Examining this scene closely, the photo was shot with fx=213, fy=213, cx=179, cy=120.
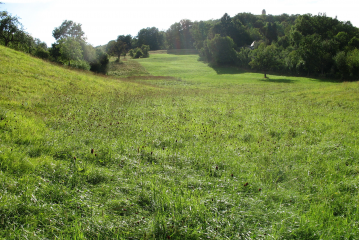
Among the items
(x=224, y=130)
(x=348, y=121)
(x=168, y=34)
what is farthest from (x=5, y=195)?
(x=168, y=34)

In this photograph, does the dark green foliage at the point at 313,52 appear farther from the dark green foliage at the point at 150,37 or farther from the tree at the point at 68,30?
the dark green foliage at the point at 150,37

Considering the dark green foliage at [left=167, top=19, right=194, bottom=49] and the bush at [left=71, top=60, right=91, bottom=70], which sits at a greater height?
the dark green foliage at [left=167, top=19, right=194, bottom=49]

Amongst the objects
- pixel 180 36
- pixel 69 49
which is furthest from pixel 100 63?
pixel 180 36

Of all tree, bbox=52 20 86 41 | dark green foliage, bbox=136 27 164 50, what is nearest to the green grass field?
tree, bbox=52 20 86 41

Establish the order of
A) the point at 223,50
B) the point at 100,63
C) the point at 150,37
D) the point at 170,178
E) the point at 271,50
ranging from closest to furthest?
the point at 170,178 → the point at 100,63 → the point at 271,50 → the point at 223,50 → the point at 150,37

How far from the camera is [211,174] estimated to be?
241 inches

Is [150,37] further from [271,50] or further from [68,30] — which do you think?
[271,50]

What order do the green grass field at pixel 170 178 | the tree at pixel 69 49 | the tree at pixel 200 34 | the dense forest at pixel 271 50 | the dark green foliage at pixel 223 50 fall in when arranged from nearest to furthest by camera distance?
1. the green grass field at pixel 170 178
2. the tree at pixel 69 49
3. the dense forest at pixel 271 50
4. the dark green foliage at pixel 223 50
5. the tree at pixel 200 34

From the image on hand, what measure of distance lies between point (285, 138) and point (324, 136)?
166 centimetres

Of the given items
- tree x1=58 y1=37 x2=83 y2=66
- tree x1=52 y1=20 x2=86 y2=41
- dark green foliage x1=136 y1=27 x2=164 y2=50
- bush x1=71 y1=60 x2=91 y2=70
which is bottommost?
bush x1=71 y1=60 x2=91 y2=70

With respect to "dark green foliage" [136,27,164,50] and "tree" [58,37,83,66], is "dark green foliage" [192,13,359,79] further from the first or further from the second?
"dark green foliage" [136,27,164,50]

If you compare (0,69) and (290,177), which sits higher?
(0,69)

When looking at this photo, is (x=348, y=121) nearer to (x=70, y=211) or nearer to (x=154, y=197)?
(x=154, y=197)

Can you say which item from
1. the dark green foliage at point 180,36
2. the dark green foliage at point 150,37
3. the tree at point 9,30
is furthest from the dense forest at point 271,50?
the dark green foliage at point 150,37
